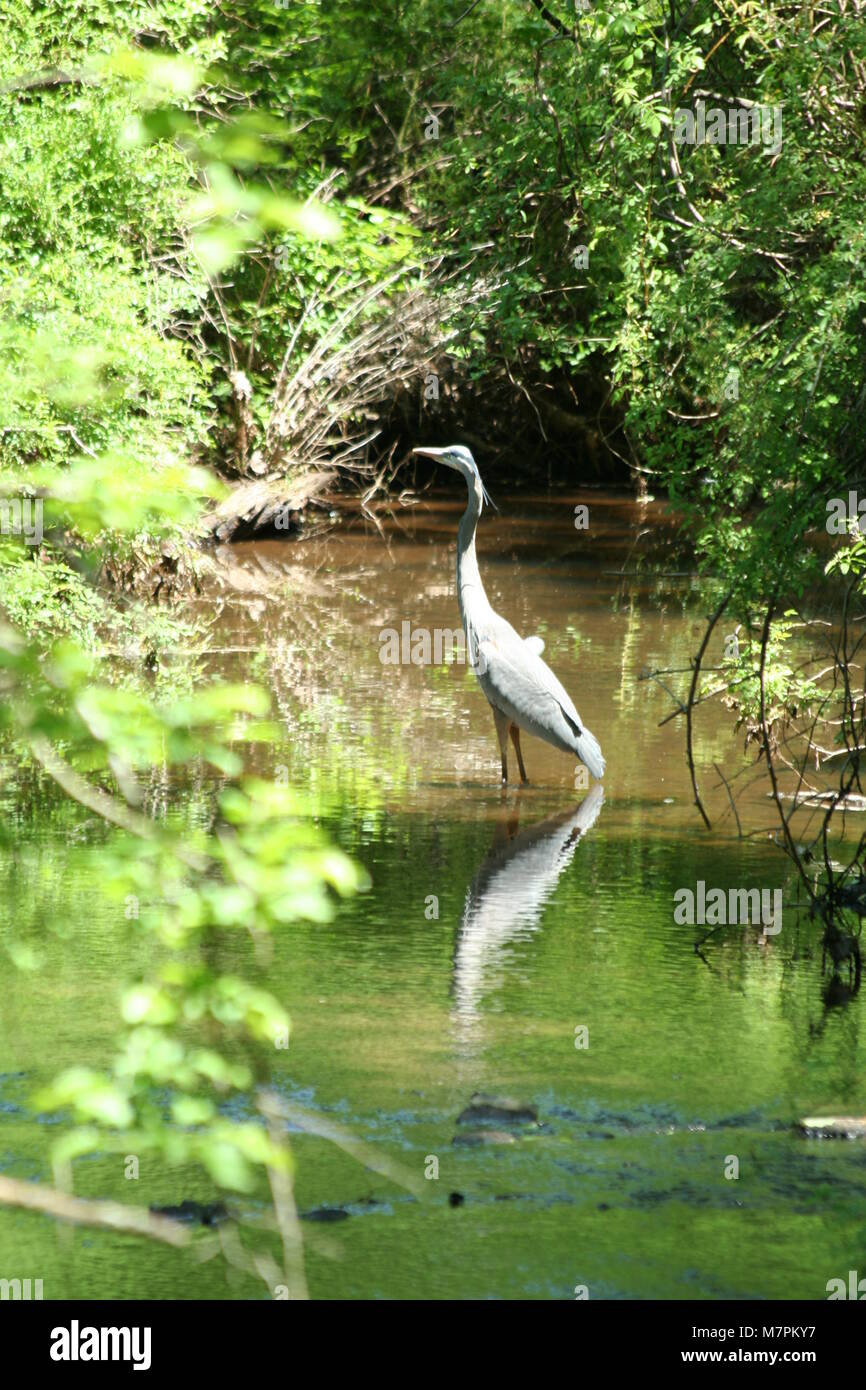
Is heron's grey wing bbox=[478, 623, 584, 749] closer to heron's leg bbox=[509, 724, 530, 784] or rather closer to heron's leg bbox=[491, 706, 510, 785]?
heron's leg bbox=[491, 706, 510, 785]

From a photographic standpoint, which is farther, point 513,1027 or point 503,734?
point 503,734

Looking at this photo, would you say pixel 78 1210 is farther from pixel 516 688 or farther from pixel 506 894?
pixel 516 688

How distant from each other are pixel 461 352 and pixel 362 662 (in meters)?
6.33

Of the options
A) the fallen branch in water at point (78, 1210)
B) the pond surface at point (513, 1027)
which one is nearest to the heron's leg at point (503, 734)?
the pond surface at point (513, 1027)

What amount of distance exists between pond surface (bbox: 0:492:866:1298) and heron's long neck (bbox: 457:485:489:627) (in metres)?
0.92

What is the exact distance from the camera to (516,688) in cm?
993

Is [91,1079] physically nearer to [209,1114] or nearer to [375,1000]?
[209,1114]

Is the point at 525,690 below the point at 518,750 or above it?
above

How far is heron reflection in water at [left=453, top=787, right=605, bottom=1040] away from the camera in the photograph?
6.80 metres

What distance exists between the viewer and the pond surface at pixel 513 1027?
467 centimetres

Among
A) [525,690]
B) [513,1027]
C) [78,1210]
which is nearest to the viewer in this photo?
[78,1210]

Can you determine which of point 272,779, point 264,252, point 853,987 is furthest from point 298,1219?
point 264,252

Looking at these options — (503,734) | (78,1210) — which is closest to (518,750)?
(503,734)

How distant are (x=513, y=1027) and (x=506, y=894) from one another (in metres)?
1.68
